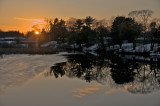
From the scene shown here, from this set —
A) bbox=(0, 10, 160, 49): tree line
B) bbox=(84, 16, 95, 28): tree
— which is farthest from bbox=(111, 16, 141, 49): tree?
bbox=(84, 16, 95, 28): tree

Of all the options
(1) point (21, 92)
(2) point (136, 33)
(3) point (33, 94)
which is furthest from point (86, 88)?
(2) point (136, 33)

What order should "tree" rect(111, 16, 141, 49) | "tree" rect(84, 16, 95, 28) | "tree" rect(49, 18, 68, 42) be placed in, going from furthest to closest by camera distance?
1. "tree" rect(49, 18, 68, 42)
2. "tree" rect(84, 16, 95, 28)
3. "tree" rect(111, 16, 141, 49)

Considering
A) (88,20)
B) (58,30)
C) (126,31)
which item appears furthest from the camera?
(58,30)

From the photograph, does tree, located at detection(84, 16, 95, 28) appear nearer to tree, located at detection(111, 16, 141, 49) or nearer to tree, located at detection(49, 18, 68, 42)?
tree, located at detection(49, 18, 68, 42)

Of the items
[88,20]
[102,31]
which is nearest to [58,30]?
[88,20]

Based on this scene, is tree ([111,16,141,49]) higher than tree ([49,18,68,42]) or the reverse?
the reverse

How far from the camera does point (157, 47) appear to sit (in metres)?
42.0

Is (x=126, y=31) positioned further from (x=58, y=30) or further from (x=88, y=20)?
(x=58, y=30)

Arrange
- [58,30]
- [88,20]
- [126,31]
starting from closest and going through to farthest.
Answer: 1. [126,31]
2. [88,20]
3. [58,30]

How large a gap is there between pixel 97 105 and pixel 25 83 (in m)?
8.28

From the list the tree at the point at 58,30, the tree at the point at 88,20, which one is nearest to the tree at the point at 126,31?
the tree at the point at 88,20

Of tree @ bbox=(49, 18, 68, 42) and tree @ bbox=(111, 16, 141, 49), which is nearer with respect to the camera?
tree @ bbox=(111, 16, 141, 49)

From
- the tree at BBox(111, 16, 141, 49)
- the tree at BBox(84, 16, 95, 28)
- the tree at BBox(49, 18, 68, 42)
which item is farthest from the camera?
the tree at BBox(49, 18, 68, 42)

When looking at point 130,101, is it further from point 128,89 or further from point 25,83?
point 25,83
